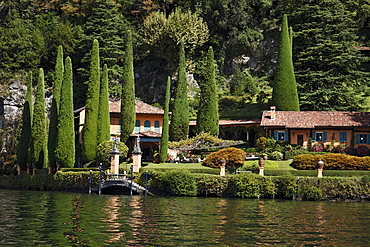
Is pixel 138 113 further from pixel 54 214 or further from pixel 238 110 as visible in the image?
pixel 54 214

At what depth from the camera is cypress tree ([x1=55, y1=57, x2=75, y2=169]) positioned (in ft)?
185

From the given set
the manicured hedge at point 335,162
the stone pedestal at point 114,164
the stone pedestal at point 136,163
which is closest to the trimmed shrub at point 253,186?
the manicured hedge at point 335,162

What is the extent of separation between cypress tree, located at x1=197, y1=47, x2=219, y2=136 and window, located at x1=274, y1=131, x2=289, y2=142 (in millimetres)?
7051

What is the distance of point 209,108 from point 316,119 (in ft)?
38.9

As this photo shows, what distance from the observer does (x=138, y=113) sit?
225 feet

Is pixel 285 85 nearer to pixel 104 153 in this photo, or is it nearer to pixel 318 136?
pixel 318 136

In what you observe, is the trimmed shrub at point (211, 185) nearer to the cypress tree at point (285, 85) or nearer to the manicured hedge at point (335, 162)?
the manicured hedge at point (335, 162)

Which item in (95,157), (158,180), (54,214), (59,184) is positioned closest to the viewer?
(54,214)

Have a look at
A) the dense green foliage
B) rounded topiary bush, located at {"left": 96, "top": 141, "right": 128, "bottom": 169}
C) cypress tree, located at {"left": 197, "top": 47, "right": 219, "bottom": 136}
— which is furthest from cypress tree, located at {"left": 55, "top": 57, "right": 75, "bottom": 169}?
the dense green foliage

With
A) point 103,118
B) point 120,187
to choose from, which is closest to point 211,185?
point 120,187

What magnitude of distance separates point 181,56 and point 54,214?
38940 millimetres

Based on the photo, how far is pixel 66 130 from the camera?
2238 inches

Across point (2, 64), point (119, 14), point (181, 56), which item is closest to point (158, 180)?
point (181, 56)

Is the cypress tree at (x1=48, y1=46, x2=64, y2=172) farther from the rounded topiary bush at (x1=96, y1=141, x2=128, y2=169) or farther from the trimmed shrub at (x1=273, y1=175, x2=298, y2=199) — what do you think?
the trimmed shrub at (x1=273, y1=175, x2=298, y2=199)
